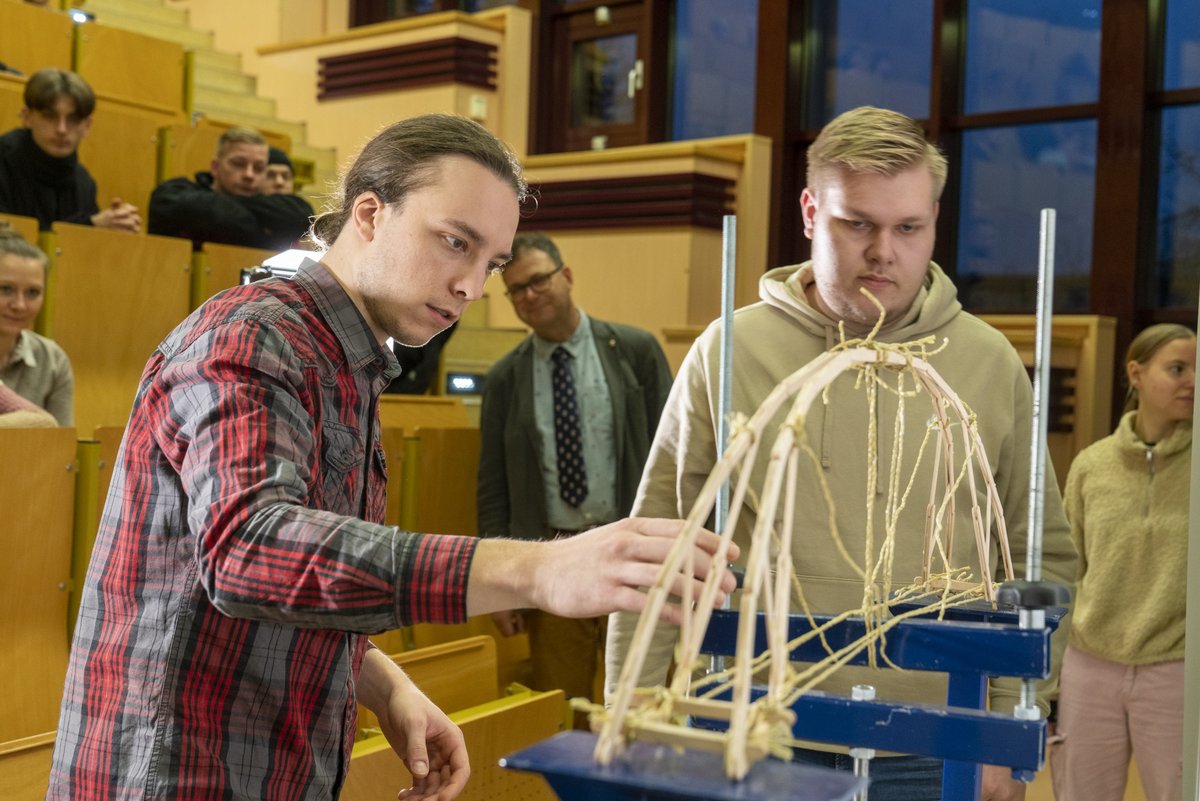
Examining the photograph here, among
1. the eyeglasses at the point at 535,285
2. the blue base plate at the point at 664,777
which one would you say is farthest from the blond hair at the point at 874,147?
the eyeglasses at the point at 535,285

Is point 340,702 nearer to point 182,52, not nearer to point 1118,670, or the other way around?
point 1118,670

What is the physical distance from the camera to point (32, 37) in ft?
16.0

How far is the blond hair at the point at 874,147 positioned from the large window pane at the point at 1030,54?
3972 millimetres

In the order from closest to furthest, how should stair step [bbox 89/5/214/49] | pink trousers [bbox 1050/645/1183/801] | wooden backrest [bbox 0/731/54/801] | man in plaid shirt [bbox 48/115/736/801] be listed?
man in plaid shirt [bbox 48/115/736/801] < wooden backrest [bbox 0/731/54/801] < pink trousers [bbox 1050/645/1183/801] < stair step [bbox 89/5/214/49]

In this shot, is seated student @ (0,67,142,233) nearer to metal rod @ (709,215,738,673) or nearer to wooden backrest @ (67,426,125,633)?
wooden backrest @ (67,426,125,633)

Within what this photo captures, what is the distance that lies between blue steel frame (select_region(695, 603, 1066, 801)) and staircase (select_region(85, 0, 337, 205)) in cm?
526

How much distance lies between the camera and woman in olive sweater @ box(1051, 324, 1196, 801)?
2812 millimetres

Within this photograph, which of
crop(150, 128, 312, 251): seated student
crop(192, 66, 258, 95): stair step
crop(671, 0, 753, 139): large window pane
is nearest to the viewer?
crop(150, 128, 312, 251): seated student

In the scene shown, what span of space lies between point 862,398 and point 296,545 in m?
0.88

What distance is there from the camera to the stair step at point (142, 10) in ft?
21.5

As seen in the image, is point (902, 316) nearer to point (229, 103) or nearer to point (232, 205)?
point (232, 205)

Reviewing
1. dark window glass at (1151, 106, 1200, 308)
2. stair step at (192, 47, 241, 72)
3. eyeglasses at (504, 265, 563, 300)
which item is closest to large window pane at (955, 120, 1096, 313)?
dark window glass at (1151, 106, 1200, 308)

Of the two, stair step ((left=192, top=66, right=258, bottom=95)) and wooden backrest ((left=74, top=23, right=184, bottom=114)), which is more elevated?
stair step ((left=192, top=66, right=258, bottom=95))

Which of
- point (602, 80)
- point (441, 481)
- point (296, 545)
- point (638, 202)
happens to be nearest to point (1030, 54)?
point (638, 202)
